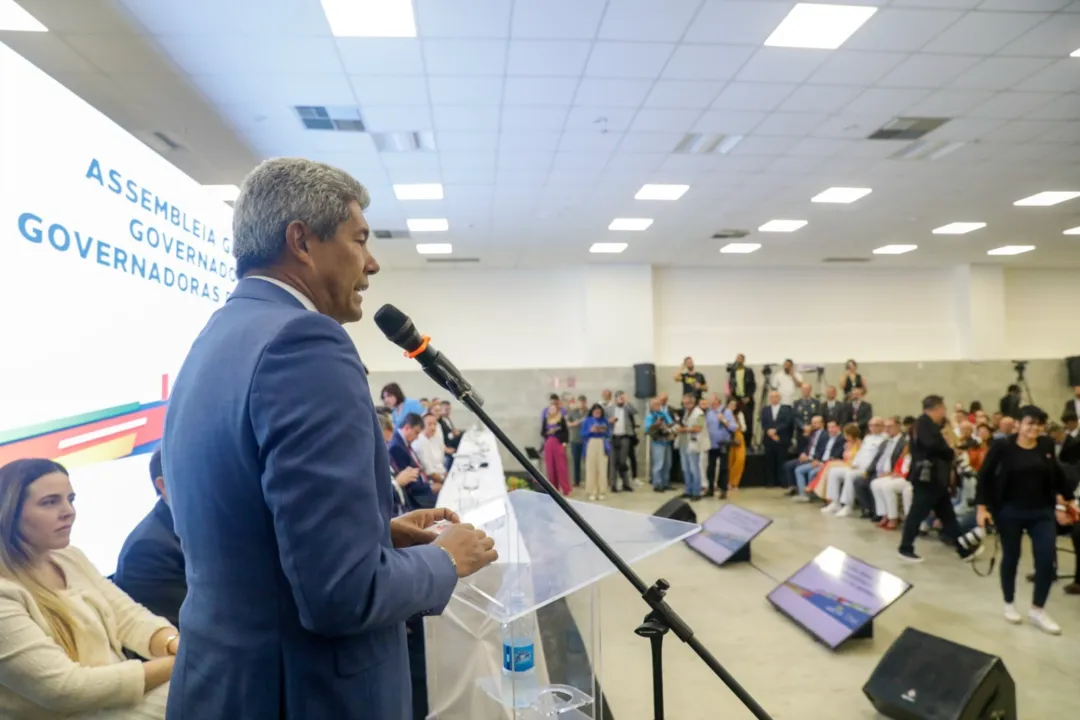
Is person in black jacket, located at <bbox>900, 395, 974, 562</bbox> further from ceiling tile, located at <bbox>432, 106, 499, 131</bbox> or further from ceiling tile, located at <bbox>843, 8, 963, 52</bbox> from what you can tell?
ceiling tile, located at <bbox>432, 106, 499, 131</bbox>

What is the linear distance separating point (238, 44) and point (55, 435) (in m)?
3.60

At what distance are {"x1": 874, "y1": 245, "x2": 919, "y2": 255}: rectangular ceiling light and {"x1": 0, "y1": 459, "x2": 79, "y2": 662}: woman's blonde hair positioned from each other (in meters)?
12.8

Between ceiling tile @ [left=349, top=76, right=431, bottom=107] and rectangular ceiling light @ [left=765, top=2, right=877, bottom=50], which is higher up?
ceiling tile @ [left=349, top=76, right=431, bottom=107]

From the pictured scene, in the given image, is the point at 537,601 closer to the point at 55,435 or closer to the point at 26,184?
the point at 55,435

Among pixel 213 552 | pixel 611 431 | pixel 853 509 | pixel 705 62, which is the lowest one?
pixel 853 509

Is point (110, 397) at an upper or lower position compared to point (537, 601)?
upper

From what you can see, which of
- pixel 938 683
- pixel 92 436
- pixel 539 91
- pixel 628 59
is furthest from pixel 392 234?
pixel 938 683

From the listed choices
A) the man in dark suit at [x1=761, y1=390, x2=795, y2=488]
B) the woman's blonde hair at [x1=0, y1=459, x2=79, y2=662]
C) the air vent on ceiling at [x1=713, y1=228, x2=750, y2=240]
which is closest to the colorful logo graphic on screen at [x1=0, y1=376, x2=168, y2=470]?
the woman's blonde hair at [x1=0, y1=459, x2=79, y2=662]

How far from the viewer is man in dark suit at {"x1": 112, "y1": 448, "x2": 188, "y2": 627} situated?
2158 millimetres

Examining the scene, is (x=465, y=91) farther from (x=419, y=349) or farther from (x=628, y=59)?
(x=419, y=349)

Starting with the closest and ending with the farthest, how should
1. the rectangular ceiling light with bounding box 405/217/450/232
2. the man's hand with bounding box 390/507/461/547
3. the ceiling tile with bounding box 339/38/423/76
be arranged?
the man's hand with bounding box 390/507/461/547, the ceiling tile with bounding box 339/38/423/76, the rectangular ceiling light with bounding box 405/217/450/232

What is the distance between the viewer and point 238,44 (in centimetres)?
430

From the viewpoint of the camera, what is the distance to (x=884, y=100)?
212 inches

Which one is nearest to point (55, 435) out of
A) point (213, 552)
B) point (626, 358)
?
point (213, 552)
